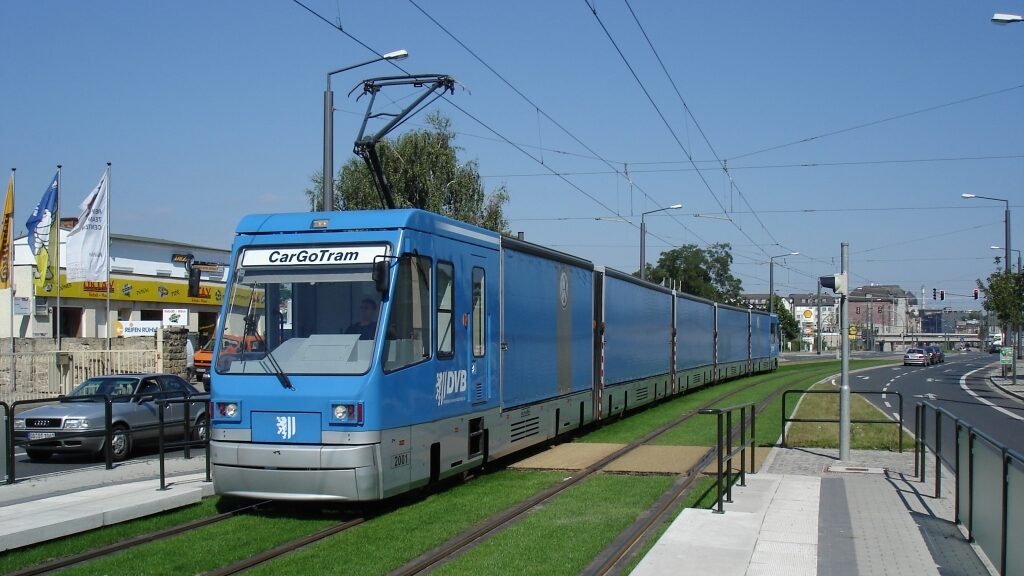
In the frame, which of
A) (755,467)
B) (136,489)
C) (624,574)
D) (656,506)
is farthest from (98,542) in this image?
(755,467)

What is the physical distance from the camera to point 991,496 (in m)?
7.84

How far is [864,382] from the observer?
46219 millimetres

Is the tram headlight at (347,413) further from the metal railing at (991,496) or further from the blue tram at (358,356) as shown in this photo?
the metal railing at (991,496)

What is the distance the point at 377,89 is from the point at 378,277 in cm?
820

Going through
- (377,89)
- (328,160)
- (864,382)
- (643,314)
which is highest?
(377,89)

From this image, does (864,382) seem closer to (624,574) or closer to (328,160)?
(328,160)

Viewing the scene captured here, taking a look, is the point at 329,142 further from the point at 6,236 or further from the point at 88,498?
the point at 6,236

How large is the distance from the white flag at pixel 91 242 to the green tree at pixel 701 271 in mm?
83336

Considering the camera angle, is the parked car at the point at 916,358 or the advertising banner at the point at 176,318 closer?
the advertising banner at the point at 176,318

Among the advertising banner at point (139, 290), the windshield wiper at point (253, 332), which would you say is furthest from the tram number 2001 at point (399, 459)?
the advertising banner at point (139, 290)

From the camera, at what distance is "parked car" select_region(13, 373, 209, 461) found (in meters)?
15.9

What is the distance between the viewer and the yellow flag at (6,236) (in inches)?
1138

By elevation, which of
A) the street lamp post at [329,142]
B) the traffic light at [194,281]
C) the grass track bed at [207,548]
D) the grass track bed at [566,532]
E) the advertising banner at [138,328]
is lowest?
the grass track bed at [207,548]

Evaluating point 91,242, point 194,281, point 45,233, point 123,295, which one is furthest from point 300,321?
point 123,295
